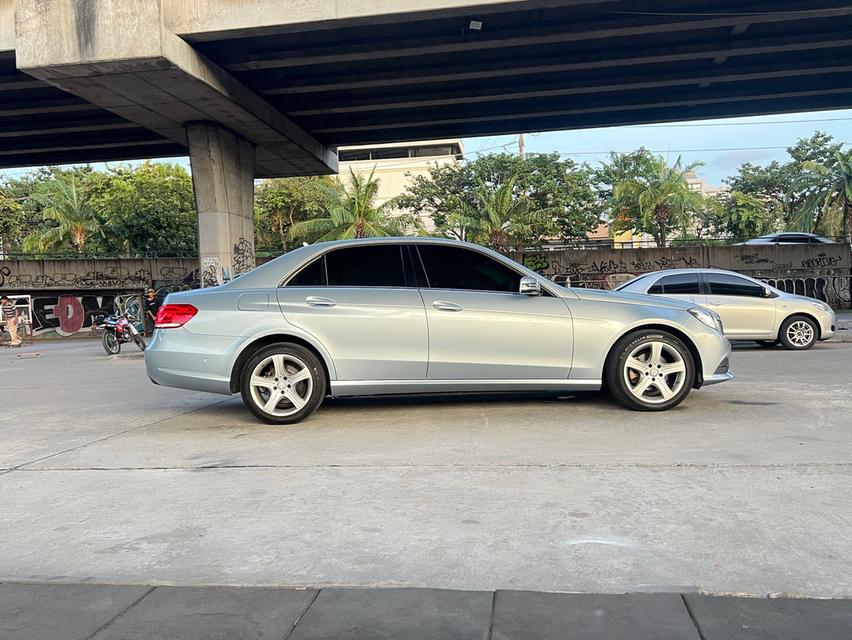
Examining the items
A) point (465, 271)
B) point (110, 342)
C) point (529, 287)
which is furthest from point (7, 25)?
point (529, 287)

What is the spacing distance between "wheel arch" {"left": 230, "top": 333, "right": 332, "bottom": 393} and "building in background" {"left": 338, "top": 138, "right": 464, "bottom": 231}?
69.0m

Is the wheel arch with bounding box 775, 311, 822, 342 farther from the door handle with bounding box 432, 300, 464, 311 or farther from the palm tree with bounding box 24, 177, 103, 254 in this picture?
the palm tree with bounding box 24, 177, 103, 254

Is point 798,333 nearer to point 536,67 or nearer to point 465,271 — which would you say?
point 465,271

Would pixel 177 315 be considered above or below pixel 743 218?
below

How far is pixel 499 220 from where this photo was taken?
108ft

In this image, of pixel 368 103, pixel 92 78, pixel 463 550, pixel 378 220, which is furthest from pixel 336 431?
pixel 378 220

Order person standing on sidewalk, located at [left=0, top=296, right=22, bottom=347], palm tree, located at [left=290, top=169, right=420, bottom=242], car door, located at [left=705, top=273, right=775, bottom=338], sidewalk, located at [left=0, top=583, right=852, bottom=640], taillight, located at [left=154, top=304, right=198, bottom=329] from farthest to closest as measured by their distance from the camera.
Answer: palm tree, located at [left=290, top=169, right=420, bottom=242]
person standing on sidewalk, located at [left=0, top=296, right=22, bottom=347]
car door, located at [left=705, top=273, right=775, bottom=338]
taillight, located at [left=154, top=304, right=198, bottom=329]
sidewalk, located at [left=0, top=583, right=852, bottom=640]

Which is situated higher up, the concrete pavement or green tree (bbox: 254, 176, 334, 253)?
green tree (bbox: 254, 176, 334, 253)

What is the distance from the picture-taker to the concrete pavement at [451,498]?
128 inches

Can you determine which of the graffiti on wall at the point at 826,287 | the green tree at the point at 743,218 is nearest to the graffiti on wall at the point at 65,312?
the graffiti on wall at the point at 826,287

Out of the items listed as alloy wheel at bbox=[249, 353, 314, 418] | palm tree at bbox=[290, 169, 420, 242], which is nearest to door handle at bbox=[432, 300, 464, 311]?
alloy wheel at bbox=[249, 353, 314, 418]

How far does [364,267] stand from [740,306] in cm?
875

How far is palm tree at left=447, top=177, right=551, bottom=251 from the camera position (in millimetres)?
32906

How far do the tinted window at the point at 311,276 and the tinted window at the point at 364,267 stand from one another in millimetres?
58
